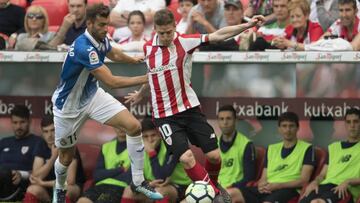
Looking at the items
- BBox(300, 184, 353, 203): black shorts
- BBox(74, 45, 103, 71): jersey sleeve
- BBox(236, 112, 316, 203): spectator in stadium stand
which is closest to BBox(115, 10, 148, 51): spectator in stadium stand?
BBox(236, 112, 316, 203): spectator in stadium stand

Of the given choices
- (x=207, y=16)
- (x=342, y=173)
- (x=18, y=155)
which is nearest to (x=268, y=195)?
(x=342, y=173)

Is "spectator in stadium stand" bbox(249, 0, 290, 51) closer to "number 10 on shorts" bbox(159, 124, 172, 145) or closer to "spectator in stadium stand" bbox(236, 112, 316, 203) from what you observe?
"spectator in stadium stand" bbox(236, 112, 316, 203)

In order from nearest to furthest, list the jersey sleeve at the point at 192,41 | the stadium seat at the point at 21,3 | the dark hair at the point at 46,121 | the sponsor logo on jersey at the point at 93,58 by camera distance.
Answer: the sponsor logo on jersey at the point at 93,58 < the jersey sleeve at the point at 192,41 < the dark hair at the point at 46,121 < the stadium seat at the point at 21,3

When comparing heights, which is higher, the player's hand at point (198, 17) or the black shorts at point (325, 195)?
the player's hand at point (198, 17)

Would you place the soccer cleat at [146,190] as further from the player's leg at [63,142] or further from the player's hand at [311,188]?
the player's hand at [311,188]

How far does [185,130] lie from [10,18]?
4.64 m

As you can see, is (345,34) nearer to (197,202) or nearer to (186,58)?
(186,58)

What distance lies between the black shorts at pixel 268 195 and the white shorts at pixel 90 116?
2700 mm

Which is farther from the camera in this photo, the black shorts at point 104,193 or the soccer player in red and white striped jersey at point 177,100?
the black shorts at point 104,193

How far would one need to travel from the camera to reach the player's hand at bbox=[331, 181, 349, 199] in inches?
585

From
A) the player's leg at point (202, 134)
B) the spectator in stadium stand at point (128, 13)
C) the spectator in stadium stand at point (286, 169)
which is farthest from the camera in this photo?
the spectator in stadium stand at point (128, 13)

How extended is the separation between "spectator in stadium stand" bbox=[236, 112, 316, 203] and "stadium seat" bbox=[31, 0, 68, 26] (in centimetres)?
406

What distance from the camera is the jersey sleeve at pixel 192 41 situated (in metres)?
13.5

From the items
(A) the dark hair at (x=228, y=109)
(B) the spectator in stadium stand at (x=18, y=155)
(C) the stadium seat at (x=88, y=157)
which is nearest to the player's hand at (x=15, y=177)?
(B) the spectator in stadium stand at (x=18, y=155)
